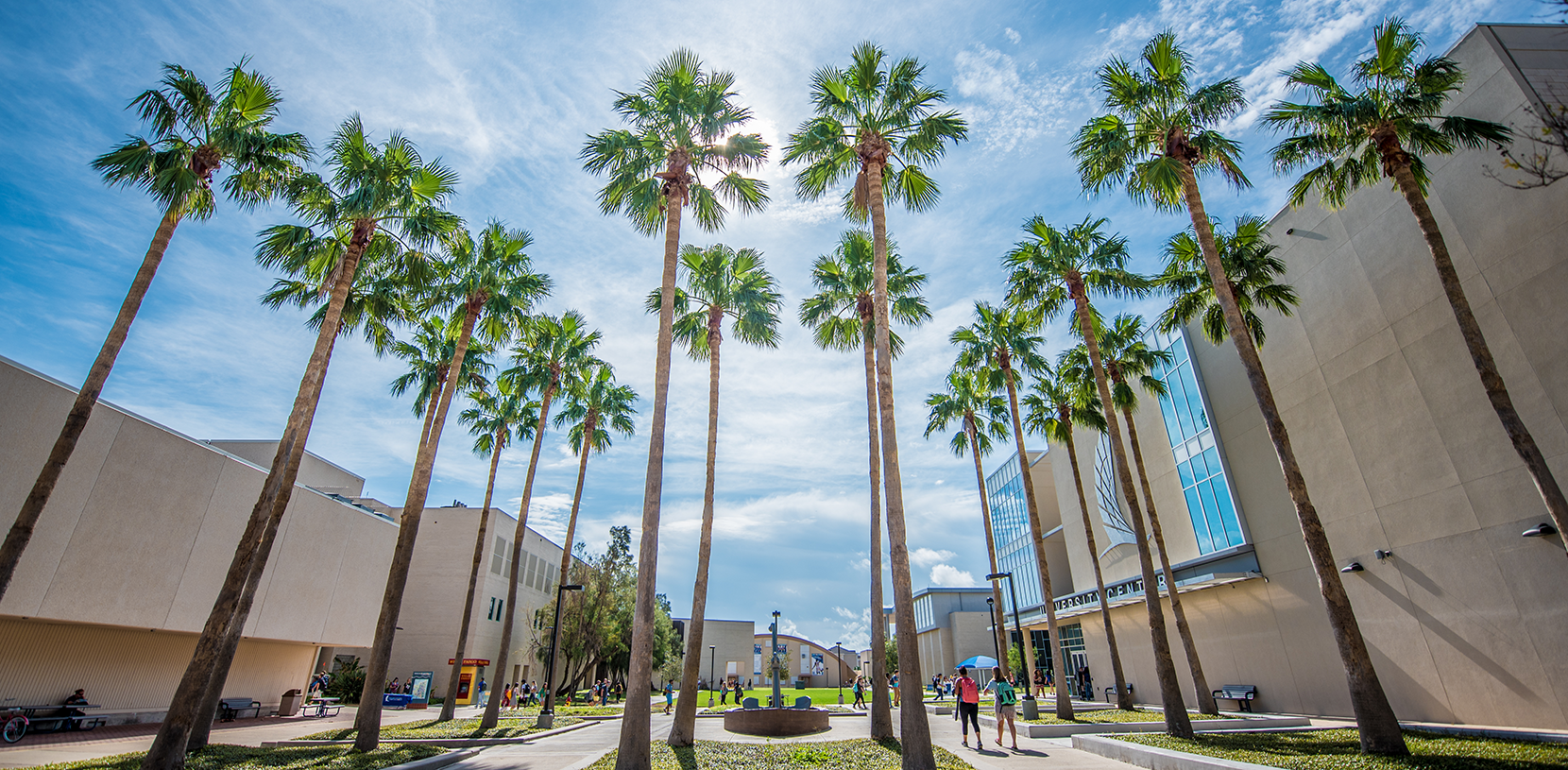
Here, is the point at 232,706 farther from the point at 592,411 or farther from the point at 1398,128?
the point at 1398,128

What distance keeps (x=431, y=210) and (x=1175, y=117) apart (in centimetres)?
1763

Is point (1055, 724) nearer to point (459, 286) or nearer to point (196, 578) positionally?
point (459, 286)

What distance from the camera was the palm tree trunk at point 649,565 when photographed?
932 centimetres

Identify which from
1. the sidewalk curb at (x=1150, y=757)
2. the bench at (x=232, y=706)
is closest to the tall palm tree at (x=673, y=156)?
the sidewalk curb at (x=1150, y=757)

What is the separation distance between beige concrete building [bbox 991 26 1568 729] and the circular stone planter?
15.6 metres

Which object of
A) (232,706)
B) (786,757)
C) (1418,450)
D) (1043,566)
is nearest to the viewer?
(786,757)

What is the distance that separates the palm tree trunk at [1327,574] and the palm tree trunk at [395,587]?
17.4m

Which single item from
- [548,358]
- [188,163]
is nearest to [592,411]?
[548,358]

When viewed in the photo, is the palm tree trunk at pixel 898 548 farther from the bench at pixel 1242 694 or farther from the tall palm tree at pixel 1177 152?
the bench at pixel 1242 694

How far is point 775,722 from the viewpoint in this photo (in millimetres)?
18078

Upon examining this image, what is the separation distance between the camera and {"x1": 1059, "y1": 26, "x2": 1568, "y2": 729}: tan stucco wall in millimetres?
12688

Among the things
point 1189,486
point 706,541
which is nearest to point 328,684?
point 706,541

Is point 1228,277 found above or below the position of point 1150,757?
above

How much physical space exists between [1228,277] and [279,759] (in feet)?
79.1
